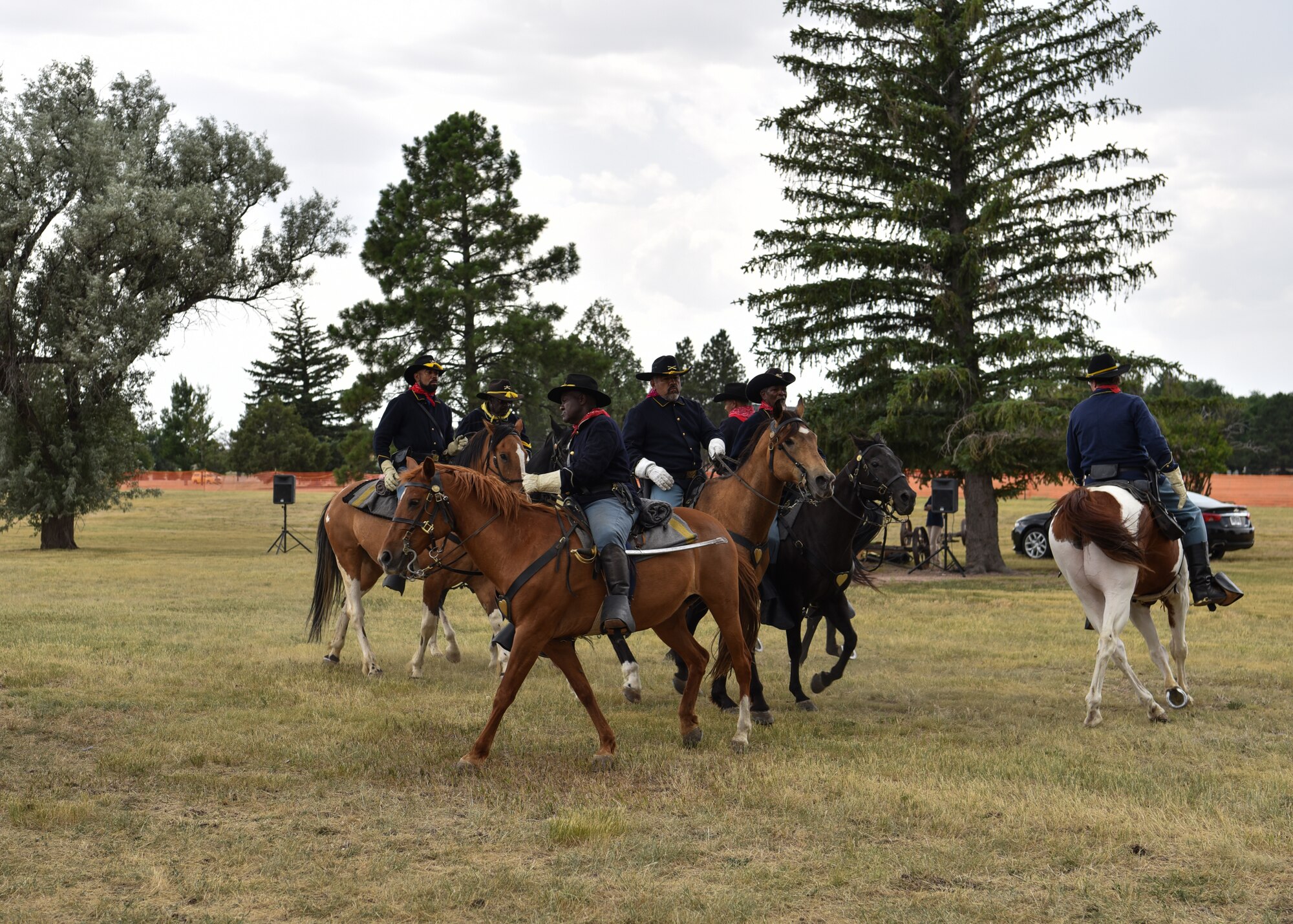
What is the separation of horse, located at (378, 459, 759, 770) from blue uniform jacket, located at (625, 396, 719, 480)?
210cm

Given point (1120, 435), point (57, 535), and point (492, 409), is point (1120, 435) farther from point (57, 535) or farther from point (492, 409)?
point (57, 535)

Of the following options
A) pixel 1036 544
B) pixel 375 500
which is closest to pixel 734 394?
pixel 375 500

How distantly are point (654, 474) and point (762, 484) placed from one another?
2.77ft

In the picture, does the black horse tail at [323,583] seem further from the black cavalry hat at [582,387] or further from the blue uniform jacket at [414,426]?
the black cavalry hat at [582,387]

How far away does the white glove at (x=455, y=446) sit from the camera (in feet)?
38.4

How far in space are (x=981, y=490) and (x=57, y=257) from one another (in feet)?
73.7

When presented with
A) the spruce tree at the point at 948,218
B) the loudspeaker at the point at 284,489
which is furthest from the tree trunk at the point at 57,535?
the spruce tree at the point at 948,218

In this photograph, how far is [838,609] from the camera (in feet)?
33.6

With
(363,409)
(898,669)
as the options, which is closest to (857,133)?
(898,669)

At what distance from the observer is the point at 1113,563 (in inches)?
360

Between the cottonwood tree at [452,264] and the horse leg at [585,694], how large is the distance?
30736 millimetres

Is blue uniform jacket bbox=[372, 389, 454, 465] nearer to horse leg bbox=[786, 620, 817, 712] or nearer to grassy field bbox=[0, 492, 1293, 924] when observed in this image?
grassy field bbox=[0, 492, 1293, 924]

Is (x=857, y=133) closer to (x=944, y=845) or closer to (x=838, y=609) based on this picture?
(x=838, y=609)

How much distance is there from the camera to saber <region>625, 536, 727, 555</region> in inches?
316
